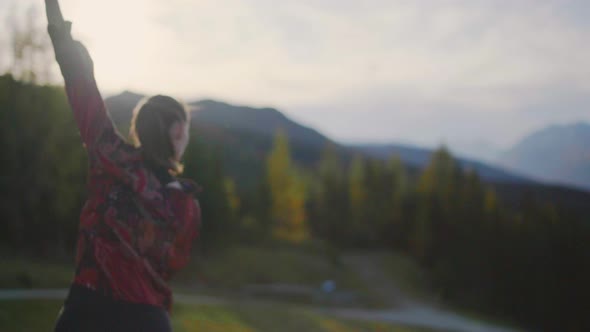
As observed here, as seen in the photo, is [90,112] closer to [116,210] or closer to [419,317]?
[116,210]

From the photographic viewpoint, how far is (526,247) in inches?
1978

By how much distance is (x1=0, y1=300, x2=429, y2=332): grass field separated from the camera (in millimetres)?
12461

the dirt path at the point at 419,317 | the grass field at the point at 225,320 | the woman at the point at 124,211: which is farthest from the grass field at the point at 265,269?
the woman at the point at 124,211

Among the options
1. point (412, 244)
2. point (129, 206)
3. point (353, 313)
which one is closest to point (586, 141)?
point (353, 313)

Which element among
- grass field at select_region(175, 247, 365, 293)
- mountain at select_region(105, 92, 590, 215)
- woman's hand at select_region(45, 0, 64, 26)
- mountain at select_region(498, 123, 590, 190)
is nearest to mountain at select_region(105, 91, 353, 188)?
mountain at select_region(105, 92, 590, 215)

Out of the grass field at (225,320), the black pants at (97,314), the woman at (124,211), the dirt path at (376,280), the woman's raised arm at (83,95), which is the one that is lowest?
the dirt path at (376,280)

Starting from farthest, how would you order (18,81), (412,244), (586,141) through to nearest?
(412,244), (18,81), (586,141)

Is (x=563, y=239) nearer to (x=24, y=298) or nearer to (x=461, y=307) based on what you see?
(x=461, y=307)

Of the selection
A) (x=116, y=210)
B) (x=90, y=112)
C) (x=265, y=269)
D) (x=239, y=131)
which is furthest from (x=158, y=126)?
(x=265, y=269)

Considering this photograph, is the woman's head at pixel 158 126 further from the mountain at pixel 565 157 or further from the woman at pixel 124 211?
the mountain at pixel 565 157

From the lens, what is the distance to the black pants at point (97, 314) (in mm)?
2092

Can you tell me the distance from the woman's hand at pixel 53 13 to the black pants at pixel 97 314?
111 cm

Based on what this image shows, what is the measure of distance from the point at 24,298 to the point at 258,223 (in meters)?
39.0

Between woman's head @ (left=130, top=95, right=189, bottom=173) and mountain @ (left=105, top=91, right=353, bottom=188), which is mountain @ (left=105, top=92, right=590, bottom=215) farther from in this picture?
woman's head @ (left=130, top=95, right=189, bottom=173)
